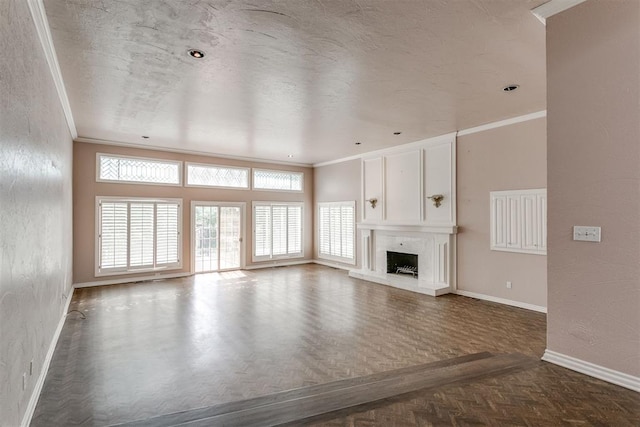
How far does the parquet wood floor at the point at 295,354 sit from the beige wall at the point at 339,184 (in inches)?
117

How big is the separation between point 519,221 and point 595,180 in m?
3.08

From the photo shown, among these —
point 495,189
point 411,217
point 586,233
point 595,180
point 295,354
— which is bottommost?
point 295,354

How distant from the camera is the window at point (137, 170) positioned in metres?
7.08

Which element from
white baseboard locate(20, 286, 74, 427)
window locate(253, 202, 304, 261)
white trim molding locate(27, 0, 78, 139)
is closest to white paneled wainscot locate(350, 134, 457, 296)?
window locate(253, 202, 304, 261)

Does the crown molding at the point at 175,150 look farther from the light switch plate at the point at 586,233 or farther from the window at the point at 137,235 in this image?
the light switch plate at the point at 586,233

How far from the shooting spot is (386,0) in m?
2.50

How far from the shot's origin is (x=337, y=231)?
30.7 feet

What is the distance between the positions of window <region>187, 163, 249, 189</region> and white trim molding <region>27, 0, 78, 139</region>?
3379mm

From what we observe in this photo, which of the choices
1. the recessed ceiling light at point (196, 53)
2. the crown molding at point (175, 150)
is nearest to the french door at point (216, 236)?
the crown molding at point (175, 150)

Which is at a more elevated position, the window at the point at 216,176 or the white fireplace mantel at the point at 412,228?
the window at the point at 216,176

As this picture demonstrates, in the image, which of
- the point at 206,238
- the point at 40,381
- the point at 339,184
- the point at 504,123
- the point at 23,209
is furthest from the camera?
the point at 339,184

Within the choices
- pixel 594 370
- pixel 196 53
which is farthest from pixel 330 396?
pixel 196 53

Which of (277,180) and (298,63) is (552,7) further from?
(277,180)

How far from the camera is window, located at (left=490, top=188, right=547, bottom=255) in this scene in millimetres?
5059
